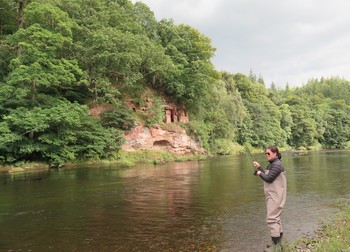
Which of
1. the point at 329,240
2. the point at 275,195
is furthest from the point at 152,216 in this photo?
the point at 329,240

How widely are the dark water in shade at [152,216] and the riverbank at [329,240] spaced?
0.47 metres

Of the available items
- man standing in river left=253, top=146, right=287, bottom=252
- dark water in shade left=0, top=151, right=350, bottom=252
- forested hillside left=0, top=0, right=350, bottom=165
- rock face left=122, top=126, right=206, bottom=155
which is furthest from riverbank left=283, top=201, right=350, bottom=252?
rock face left=122, top=126, right=206, bottom=155

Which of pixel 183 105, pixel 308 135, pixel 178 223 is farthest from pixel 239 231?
pixel 308 135

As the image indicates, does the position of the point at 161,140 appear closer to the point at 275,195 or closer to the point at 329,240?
the point at 329,240

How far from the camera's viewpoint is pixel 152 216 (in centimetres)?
1095

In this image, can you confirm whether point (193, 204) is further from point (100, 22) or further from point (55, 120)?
point (100, 22)

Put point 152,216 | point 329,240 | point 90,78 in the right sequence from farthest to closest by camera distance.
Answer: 1. point 90,78
2. point 152,216
3. point 329,240

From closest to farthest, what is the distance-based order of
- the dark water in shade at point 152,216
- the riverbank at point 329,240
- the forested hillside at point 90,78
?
the riverbank at point 329,240 < the dark water in shade at point 152,216 < the forested hillside at point 90,78

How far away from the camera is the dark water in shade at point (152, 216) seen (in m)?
8.03

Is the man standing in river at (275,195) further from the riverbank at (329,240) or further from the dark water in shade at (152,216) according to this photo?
the dark water in shade at (152,216)

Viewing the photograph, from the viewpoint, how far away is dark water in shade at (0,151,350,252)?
8031mm

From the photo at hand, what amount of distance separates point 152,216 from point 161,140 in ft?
117

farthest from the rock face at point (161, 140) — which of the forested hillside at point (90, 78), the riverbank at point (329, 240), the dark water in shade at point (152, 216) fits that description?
the riverbank at point (329, 240)

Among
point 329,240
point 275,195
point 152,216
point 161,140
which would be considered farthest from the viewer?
point 161,140
